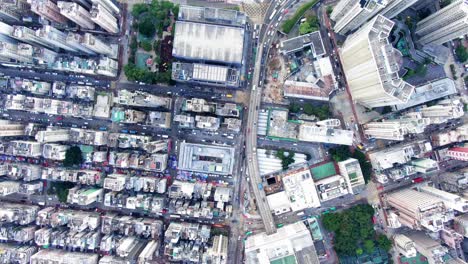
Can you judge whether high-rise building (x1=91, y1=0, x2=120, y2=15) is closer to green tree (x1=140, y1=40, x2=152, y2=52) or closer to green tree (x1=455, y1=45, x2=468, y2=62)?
green tree (x1=140, y1=40, x2=152, y2=52)

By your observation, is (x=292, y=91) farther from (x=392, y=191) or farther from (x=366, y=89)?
(x=392, y=191)

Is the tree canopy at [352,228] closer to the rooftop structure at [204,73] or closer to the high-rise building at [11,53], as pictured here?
the rooftop structure at [204,73]

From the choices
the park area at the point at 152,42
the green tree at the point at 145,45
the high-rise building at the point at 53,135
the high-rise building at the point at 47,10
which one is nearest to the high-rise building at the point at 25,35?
the high-rise building at the point at 47,10

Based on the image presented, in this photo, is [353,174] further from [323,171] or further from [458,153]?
[458,153]

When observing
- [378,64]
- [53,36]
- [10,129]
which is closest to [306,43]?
[378,64]

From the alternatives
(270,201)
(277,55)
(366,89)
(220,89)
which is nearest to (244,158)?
(270,201)

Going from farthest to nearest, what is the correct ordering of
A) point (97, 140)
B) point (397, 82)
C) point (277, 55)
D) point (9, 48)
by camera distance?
point (277, 55)
point (97, 140)
point (9, 48)
point (397, 82)
